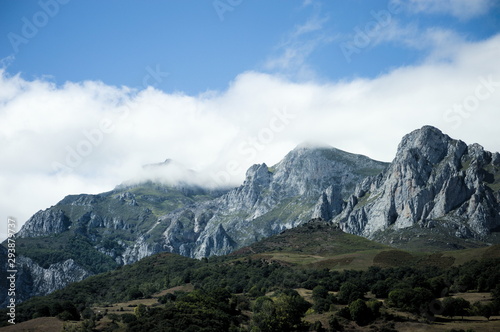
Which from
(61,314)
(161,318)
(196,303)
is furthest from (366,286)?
(61,314)

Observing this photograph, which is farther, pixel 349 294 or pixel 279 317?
pixel 349 294

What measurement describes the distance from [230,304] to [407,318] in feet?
184

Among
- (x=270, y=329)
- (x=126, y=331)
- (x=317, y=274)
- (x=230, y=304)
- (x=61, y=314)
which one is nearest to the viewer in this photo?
(x=126, y=331)

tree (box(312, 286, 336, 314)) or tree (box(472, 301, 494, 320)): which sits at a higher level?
tree (box(312, 286, 336, 314))

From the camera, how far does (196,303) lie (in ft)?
449

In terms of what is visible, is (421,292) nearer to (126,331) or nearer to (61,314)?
(126,331)

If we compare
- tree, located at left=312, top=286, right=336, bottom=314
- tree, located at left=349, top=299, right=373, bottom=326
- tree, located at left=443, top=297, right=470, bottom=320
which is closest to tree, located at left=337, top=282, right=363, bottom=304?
tree, located at left=312, top=286, right=336, bottom=314

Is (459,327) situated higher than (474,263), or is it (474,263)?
(474,263)

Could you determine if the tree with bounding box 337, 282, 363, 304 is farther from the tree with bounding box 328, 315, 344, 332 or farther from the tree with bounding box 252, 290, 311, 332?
the tree with bounding box 328, 315, 344, 332

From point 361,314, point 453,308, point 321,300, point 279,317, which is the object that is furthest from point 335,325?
point 453,308

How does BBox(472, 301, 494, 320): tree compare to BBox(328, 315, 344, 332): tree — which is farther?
BBox(328, 315, 344, 332): tree

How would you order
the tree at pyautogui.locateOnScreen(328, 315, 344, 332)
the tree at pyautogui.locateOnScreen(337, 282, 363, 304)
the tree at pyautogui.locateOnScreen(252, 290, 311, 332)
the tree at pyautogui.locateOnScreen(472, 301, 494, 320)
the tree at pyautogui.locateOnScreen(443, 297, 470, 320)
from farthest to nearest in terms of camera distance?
the tree at pyautogui.locateOnScreen(337, 282, 363, 304)
the tree at pyautogui.locateOnScreen(443, 297, 470, 320)
the tree at pyautogui.locateOnScreen(328, 315, 344, 332)
the tree at pyautogui.locateOnScreen(252, 290, 311, 332)
the tree at pyautogui.locateOnScreen(472, 301, 494, 320)

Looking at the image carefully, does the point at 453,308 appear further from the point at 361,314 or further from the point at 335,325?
the point at 335,325

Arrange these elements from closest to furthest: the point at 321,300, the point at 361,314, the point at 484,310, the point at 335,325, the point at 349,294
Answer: the point at 484,310 → the point at 335,325 → the point at 361,314 → the point at 321,300 → the point at 349,294
